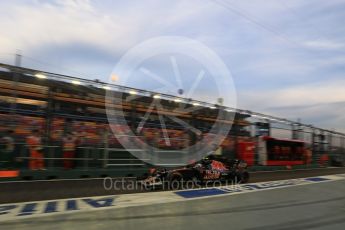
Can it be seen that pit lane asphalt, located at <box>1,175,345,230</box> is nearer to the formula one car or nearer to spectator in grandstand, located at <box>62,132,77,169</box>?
the formula one car

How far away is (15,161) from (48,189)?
233 cm

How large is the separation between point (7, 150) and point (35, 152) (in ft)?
3.22

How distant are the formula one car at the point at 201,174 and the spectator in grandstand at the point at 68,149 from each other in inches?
131

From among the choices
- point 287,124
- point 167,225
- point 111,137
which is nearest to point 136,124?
point 111,137

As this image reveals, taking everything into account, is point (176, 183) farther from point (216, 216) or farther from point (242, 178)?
point (216, 216)

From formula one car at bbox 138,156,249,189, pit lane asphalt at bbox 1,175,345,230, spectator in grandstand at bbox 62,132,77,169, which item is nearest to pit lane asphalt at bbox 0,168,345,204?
formula one car at bbox 138,156,249,189

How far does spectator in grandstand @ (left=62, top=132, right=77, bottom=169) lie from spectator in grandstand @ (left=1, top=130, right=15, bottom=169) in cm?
194

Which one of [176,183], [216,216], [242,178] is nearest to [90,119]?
[176,183]

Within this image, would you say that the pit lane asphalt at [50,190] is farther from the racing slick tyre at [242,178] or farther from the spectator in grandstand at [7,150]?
the racing slick tyre at [242,178]

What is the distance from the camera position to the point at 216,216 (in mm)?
7812

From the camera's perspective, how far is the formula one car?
12.0 m

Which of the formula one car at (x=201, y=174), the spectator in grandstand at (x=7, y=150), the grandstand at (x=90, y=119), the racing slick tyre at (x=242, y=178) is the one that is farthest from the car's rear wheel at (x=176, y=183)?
the spectator in grandstand at (x=7, y=150)

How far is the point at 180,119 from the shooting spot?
18.9 metres

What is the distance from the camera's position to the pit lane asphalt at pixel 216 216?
22.0ft
